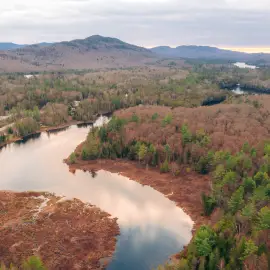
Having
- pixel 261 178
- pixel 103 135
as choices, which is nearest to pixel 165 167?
pixel 103 135

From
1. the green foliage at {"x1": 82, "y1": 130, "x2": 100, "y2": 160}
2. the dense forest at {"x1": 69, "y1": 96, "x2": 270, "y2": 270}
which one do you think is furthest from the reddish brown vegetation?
the green foliage at {"x1": 82, "y1": 130, "x2": 100, "y2": 160}

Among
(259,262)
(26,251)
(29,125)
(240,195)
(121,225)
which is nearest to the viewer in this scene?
(259,262)

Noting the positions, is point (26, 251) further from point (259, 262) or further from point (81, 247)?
point (259, 262)

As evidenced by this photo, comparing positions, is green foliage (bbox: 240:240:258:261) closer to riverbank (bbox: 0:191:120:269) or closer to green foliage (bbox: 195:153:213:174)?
riverbank (bbox: 0:191:120:269)

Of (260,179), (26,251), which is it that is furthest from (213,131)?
(26,251)

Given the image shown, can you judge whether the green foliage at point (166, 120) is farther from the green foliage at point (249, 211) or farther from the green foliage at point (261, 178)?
the green foliage at point (249, 211)

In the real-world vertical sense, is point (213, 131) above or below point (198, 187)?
above

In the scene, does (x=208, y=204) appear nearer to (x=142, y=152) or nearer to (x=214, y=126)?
(x=142, y=152)
